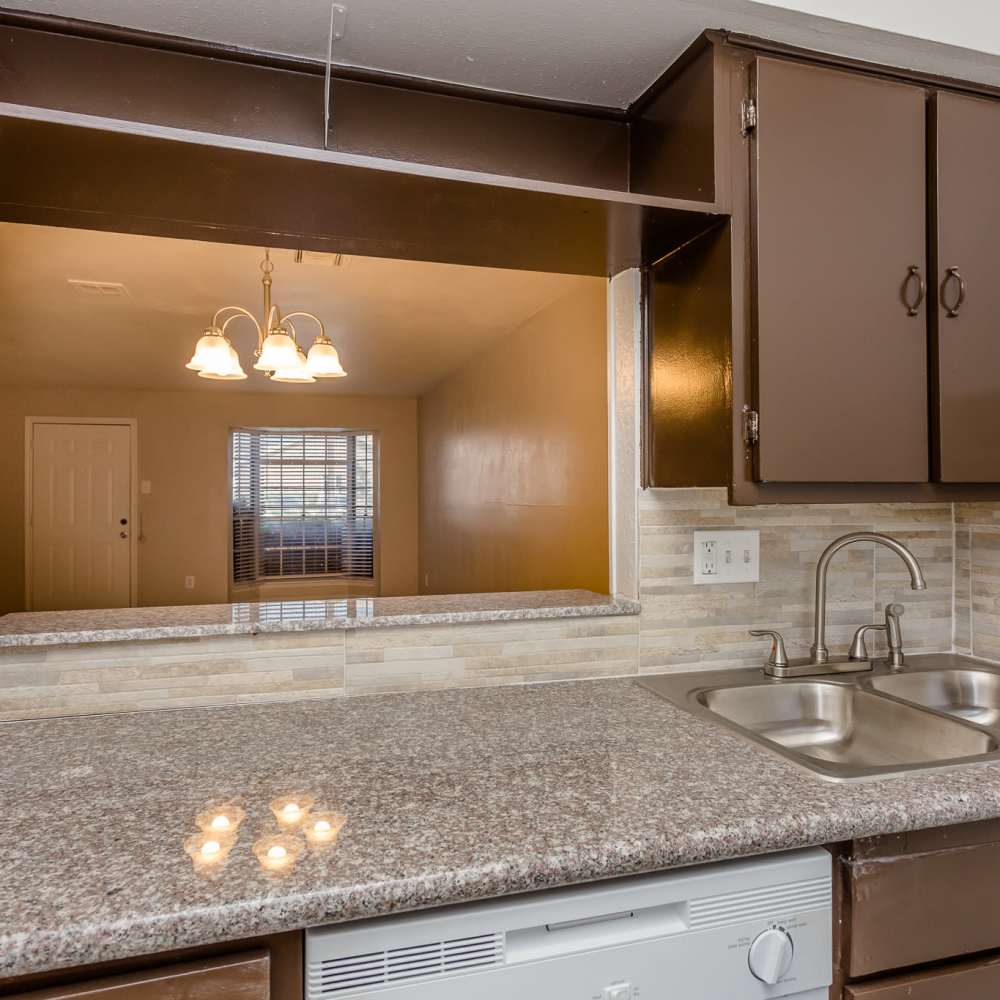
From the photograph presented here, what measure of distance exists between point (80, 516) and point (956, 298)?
6450mm

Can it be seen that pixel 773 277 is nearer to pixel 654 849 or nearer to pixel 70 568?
pixel 654 849

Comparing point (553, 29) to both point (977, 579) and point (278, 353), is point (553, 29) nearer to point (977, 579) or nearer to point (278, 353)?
point (977, 579)

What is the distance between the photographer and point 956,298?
49.3 inches

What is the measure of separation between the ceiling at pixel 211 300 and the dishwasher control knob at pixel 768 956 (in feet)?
7.38

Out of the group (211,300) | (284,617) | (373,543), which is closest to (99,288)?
(211,300)

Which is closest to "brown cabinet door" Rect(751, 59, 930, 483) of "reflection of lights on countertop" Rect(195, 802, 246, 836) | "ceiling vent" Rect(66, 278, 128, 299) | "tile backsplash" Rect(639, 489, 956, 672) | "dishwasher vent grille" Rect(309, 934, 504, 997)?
"tile backsplash" Rect(639, 489, 956, 672)

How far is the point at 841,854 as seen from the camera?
0.89 metres

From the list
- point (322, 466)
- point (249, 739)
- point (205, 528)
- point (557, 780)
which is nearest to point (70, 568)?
point (205, 528)

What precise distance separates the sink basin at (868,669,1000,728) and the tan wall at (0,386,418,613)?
215 inches

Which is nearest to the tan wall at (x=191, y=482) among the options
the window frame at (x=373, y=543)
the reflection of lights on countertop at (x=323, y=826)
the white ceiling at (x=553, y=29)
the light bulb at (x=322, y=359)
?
the window frame at (x=373, y=543)

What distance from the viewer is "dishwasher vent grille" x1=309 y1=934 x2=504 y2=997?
2.37 feet

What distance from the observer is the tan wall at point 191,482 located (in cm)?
590

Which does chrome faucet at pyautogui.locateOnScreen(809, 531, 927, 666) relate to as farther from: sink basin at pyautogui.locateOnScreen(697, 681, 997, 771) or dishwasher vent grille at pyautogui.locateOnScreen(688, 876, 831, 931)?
dishwasher vent grille at pyautogui.locateOnScreen(688, 876, 831, 931)

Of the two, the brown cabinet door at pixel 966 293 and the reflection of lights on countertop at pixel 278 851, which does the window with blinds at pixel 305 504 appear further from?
the reflection of lights on countertop at pixel 278 851
